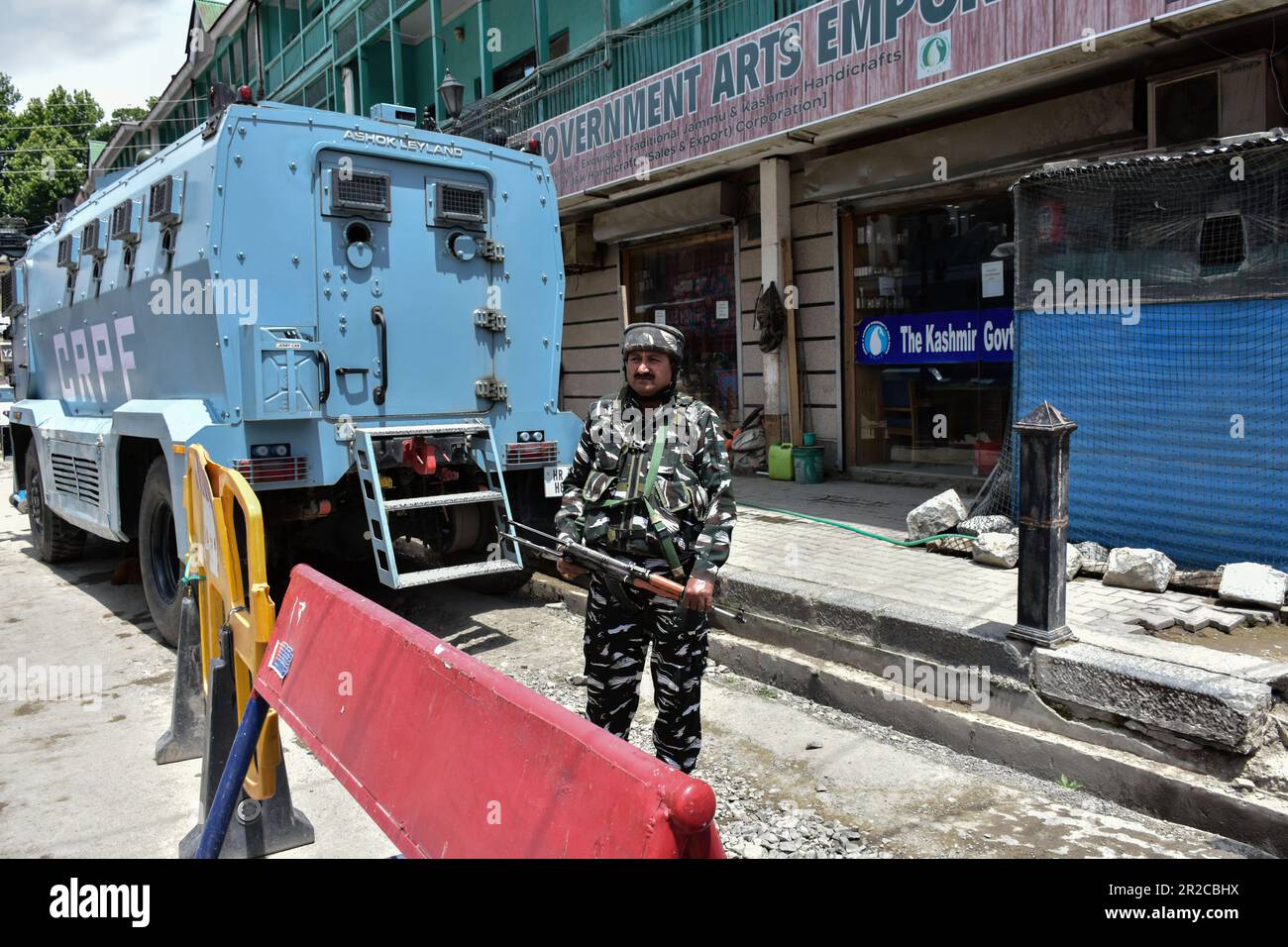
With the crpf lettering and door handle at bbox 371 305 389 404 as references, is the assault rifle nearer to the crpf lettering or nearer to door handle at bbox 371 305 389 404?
door handle at bbox 371 305 389 404

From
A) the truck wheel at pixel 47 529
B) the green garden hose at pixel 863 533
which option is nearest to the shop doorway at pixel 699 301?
the green garden hose at pixel 863 533

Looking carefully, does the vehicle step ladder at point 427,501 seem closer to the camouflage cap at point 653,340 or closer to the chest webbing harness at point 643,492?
the chest webbing harness at point 643,492

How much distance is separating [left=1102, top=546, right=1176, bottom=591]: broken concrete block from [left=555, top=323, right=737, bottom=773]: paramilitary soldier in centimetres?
299

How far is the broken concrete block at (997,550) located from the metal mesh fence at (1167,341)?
47cm

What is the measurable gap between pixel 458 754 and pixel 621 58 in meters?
10.6

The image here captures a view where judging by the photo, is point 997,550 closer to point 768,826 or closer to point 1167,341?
point 1167,341

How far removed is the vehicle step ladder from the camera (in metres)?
5.21

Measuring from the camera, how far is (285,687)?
271cm

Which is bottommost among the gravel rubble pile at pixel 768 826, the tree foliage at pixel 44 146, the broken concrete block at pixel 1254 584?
the gravel rubble pile at pixel 768 826

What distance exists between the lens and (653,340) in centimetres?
329

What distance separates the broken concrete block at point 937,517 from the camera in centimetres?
638

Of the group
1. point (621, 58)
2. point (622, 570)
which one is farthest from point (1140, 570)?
point (621, 58)

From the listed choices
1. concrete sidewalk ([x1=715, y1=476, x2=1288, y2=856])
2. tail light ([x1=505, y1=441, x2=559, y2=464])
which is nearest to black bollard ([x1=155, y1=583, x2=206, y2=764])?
tail light ([x1=505, y1=441, x2=559, y2=464])

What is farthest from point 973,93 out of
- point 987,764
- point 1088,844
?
point 1088,844
